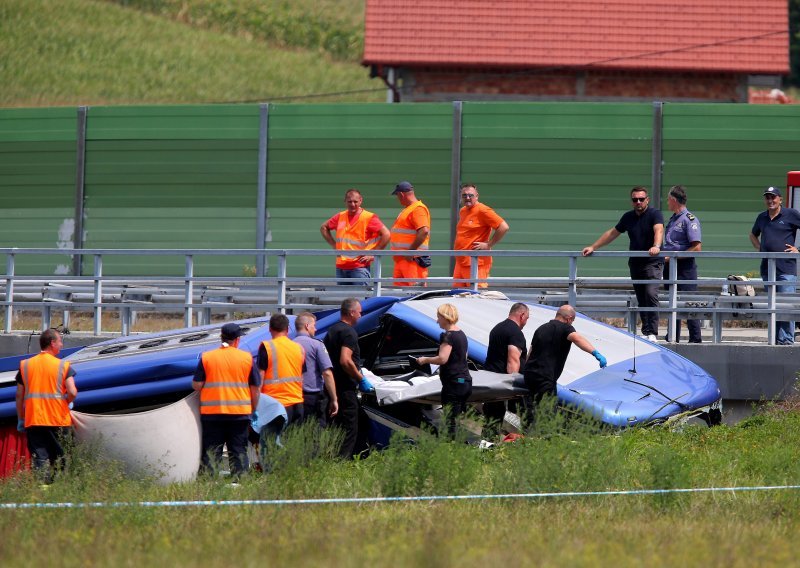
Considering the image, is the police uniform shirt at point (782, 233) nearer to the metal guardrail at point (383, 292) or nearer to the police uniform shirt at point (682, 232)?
the metal guardrail at point (383, 292)

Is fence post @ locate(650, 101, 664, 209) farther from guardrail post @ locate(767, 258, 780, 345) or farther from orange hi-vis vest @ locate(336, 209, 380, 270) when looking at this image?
guardrail post @ locate(767, 258, 780, 345)

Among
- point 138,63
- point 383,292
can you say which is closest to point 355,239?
point 383,292

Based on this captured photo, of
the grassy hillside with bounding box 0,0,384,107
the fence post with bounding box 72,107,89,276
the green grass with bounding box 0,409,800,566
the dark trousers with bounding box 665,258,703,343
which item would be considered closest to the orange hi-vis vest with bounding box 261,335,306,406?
the green grass with bounding box 0,409,800,566

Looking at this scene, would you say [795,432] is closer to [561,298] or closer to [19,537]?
[561,298]

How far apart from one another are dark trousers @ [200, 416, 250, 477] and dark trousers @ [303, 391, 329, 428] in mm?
629

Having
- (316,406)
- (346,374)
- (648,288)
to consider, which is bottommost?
(316,406)

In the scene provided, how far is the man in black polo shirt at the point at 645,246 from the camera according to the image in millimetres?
14469

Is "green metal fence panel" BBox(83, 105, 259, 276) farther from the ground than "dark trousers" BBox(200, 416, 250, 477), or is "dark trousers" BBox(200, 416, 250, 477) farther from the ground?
"green metal fence panel" BBox(83, 105, 259, 276)

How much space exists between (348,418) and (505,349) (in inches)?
62.1

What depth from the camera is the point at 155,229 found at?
2119 cm

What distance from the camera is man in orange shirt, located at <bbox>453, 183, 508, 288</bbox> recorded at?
15.1m

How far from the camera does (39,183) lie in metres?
21.4

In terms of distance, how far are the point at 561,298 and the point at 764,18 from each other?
2034 centimetres

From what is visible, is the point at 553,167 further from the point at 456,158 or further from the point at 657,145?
the point at 657,145
